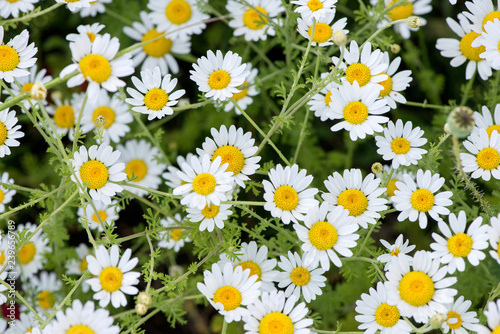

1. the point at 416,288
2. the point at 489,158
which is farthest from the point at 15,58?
the point at 489,158

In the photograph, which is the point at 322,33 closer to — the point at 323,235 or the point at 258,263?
the point at 323,235

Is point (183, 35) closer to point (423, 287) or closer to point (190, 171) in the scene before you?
point (190, 171)

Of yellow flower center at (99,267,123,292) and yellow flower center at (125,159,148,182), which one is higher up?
yellow flower center at (99,267,123,292)

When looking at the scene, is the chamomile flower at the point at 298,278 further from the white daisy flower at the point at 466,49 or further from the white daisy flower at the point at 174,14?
the white daisy flower at the point at 174,14

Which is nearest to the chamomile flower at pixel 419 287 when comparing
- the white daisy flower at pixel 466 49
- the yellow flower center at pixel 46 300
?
the white daisy flower at pixel 466 49

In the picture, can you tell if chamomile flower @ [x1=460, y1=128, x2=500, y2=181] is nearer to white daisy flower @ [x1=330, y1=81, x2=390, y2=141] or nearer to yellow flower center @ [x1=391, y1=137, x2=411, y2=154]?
yellow flower center @ [x1=391, y1=137, x2=411, y2=154]

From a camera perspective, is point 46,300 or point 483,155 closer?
point 483,155

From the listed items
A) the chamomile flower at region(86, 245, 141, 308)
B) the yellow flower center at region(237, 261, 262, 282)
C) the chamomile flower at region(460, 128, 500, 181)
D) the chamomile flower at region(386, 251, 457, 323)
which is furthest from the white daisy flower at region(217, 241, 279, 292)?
the chamomile flower at region(460, 128, 500, 181)
